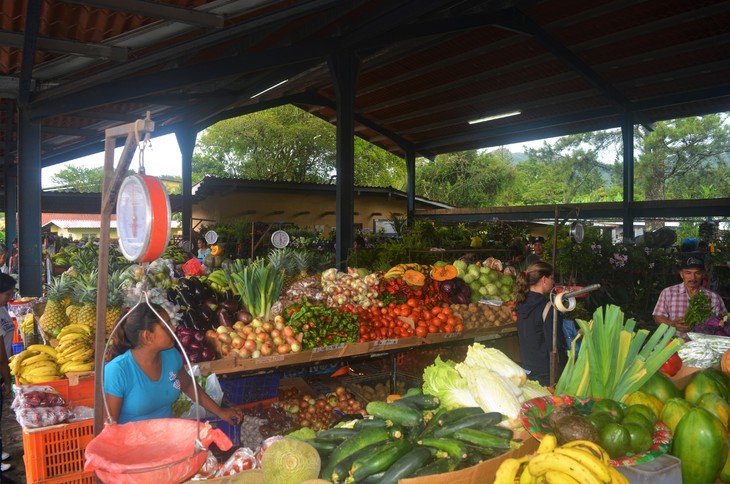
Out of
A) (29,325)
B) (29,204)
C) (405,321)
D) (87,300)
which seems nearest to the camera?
(87,300)

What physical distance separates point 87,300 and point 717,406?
188 inches

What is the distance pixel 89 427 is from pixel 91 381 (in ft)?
1.53

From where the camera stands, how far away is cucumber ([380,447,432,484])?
59.5 inches

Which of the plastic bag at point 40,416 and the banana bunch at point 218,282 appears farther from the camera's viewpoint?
the banana bunch at point 218,282

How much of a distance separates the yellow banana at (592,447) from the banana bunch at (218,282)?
4003 millimetres

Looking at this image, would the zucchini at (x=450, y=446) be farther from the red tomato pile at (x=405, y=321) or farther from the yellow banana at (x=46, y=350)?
the yellow banana at (x=46, y=350)

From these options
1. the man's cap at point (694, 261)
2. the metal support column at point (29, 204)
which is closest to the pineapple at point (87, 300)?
the metal support column at point (29, 204)

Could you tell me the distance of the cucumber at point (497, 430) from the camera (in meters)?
1.71

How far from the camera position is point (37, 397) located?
3059 mm

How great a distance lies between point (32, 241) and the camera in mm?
6680

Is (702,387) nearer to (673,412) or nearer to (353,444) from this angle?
(673,412)

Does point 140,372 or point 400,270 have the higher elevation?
point 400,270

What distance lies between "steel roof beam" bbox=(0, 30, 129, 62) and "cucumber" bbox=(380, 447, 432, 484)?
5.38 m

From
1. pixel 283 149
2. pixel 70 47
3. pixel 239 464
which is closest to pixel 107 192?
pixel 239 464
